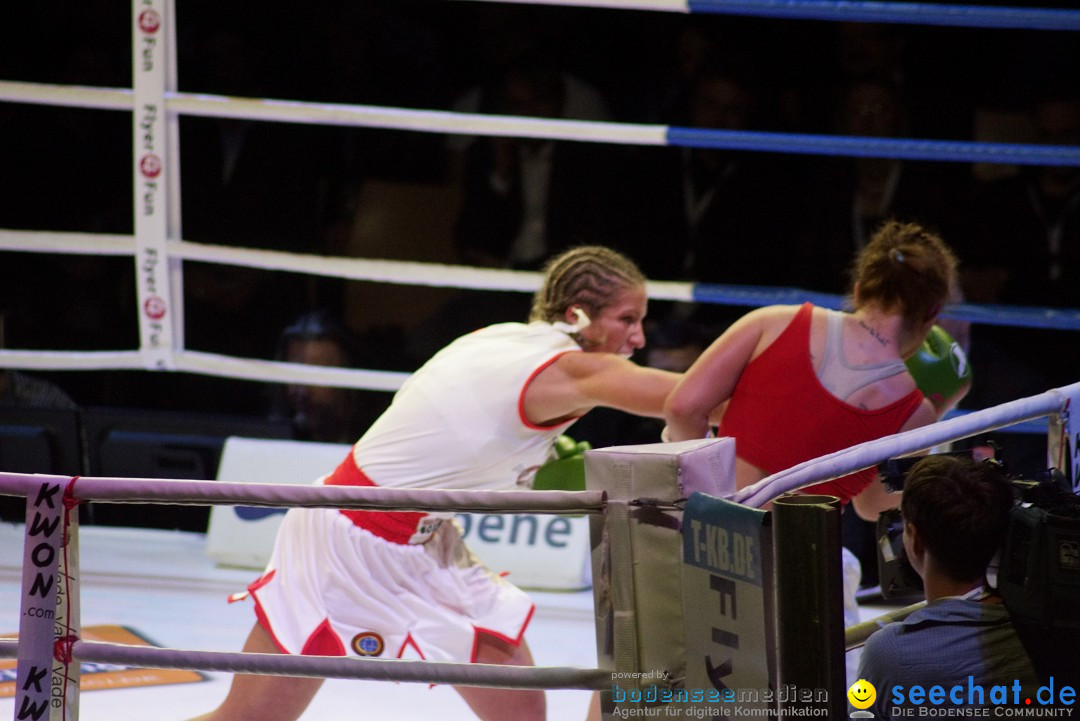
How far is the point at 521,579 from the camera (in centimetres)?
374

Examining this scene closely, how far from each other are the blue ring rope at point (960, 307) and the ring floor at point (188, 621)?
0.85 metres

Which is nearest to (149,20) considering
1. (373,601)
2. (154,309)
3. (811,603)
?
(154,309)

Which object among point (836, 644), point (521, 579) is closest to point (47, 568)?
point (836, 644)

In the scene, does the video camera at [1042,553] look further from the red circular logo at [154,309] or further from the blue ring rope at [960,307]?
the red circular logo at [154,309]

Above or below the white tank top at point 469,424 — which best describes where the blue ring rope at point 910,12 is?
above

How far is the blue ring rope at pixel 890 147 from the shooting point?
348 centimetres

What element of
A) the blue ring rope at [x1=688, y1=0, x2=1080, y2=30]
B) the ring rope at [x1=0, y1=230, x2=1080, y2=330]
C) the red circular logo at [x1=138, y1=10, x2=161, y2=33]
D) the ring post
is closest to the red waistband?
the ring post

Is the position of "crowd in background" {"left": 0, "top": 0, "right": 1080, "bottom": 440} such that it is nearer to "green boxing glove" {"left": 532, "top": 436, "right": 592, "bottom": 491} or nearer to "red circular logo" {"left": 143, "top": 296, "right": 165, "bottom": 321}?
"red circular logo" {"left": 143, "top": 296, "right": 165, "bottom": 321}

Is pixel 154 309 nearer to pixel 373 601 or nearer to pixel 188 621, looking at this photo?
pixel 188 621

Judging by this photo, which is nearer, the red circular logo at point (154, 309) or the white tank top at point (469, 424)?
the white tank top at point (469, 424)

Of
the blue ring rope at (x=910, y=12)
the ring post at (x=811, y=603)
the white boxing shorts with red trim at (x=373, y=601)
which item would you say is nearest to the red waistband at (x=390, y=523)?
the white boxing shorts with red trim at (x=373, y=601)

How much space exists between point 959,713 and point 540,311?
1150 millimetres

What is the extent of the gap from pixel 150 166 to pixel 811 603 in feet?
9.69

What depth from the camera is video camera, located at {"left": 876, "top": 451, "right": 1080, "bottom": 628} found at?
1.41m
